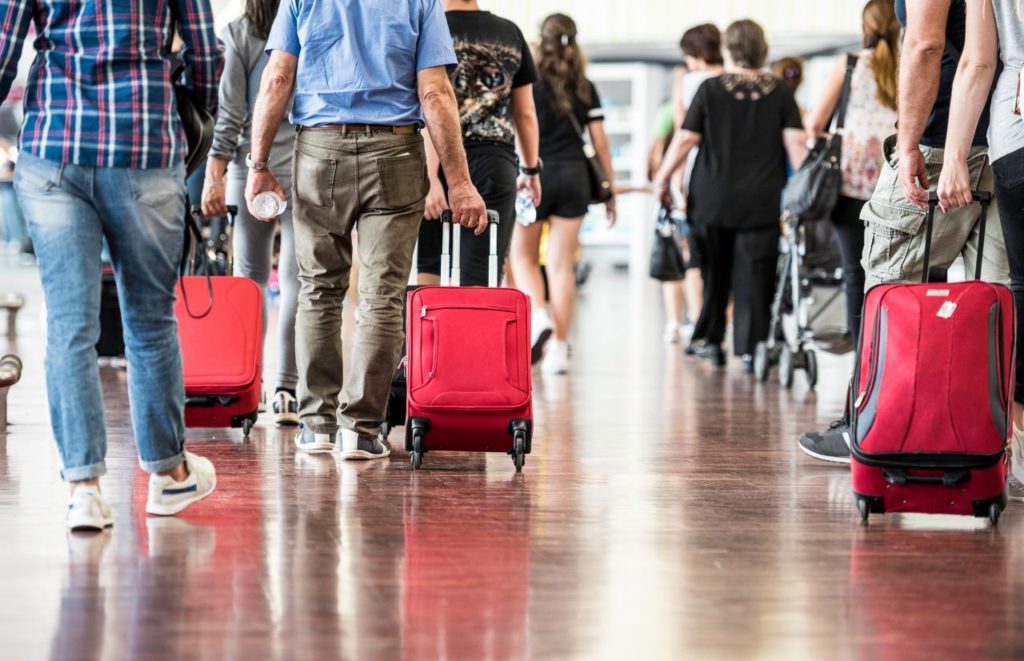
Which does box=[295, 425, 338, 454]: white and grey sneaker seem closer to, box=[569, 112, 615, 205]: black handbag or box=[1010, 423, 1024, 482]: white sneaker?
box=[1010, 423, 1024, 482]: white sneaker

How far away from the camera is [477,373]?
12.8 feet

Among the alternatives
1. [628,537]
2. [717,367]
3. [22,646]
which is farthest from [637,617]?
[717,367]

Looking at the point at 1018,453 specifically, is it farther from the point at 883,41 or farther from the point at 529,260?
the point at 529,260

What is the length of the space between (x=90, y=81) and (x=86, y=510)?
879mm

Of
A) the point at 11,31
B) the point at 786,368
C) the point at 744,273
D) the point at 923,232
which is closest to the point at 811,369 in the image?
the point at 786,368

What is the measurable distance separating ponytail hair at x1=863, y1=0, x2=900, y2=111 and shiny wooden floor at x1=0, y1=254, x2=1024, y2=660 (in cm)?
151

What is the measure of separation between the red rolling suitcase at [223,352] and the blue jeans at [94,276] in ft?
4.16

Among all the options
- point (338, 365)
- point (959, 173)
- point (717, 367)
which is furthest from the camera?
point (717, 367)

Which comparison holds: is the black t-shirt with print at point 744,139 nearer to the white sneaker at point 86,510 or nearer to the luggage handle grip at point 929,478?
the luggage handle grip at point 929,478

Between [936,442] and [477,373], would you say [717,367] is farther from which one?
[936,442]

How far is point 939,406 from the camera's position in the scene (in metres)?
3.19

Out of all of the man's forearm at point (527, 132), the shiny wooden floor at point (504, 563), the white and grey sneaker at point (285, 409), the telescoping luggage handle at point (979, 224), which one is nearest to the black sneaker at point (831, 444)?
the shiny wooden floor at point (504, 563)

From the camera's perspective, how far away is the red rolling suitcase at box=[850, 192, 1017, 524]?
3.17 m

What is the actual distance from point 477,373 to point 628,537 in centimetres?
92
